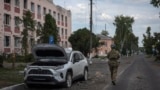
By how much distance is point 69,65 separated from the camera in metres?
18.0

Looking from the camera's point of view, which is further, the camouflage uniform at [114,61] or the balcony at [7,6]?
the balcony at [7,6]

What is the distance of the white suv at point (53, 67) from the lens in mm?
17141

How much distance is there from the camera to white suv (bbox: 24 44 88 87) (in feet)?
56.2

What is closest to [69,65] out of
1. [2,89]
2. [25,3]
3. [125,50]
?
[2,89]

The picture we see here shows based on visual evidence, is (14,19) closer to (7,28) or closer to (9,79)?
(7,28)

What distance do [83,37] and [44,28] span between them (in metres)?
24.0

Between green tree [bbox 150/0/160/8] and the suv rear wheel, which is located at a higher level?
green tree [bbox 150/0/160/8]

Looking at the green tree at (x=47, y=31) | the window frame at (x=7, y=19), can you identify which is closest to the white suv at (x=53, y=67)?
the green tree at (x=47, y=31)

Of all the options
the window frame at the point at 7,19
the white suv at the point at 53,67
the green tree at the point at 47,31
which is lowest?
the white suv at the point at 53,67

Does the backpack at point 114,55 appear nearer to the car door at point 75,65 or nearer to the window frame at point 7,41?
the car door at point 75,65

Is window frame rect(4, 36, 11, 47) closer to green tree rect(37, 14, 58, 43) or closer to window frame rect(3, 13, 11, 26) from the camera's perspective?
window frame rect(3, 13, 11, 26)

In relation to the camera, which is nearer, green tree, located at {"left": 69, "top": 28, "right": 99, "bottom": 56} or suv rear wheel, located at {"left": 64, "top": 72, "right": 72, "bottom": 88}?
suv rear wheel, located at {"left": 64, "top": 72, "right": 72, "bottom": 88}

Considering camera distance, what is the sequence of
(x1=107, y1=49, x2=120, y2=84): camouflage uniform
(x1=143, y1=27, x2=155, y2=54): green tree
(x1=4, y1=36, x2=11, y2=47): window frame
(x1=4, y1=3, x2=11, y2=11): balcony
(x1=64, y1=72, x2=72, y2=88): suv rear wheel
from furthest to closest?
(x1=143, y1=27, x2=155, y2=54): green tree, (x1=4, y1=3, x2=11, y2=11): balcony, (x1=4, y1=36, x2=11, y2=47): window frame, (x1=107, y1=49, x2=120, y2=84): camouflage uniform, (x1=64, y1=72, x2=72, y2=88): suv rear wheel

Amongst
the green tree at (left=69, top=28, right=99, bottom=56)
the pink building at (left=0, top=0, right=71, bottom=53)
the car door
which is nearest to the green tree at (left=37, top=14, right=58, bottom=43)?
the pink building at (left=0, top=0, right=71, bottom=53)
